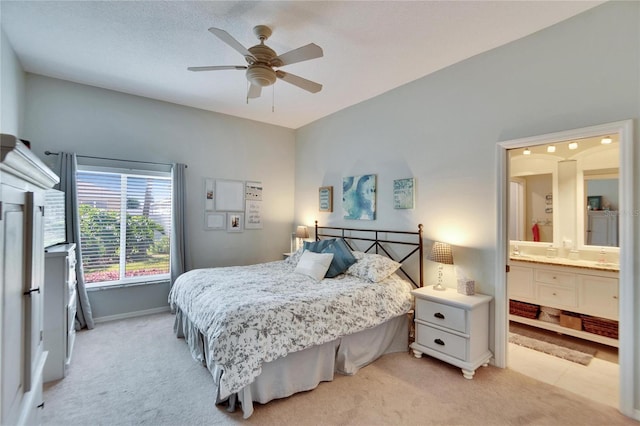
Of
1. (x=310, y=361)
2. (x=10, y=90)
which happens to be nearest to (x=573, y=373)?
(x=310, y=361)

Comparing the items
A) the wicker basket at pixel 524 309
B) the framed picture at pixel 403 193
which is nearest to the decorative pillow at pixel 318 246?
the framed picture at pixel 403 193

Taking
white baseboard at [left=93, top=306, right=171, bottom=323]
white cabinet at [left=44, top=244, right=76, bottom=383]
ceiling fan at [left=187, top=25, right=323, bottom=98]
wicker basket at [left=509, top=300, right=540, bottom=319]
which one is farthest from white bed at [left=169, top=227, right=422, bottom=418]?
ceiling fan at [left=187, top=25, right=323, bottom=98]

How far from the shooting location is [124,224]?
4.22 m

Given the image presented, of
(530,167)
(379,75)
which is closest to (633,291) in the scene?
(530,167)

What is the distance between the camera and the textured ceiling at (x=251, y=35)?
2.41 metres

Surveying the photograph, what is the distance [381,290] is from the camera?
3.15m

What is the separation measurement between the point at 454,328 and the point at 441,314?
165mm

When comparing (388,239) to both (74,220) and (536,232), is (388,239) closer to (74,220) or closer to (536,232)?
(536,232)

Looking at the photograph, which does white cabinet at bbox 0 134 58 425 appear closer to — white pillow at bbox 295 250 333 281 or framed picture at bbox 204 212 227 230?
white pillow at bbox 295 250 333 281

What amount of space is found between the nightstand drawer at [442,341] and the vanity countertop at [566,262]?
6.33 feet

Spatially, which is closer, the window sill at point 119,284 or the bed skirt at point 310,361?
the bed skirt at point 310,361

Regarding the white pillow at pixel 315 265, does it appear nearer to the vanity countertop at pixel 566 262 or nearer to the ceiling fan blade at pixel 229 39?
the ceiling fan blade at pixel 229 39

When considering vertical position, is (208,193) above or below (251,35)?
below

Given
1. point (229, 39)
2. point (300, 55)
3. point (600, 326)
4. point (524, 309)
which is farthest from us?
point (524, 309)
